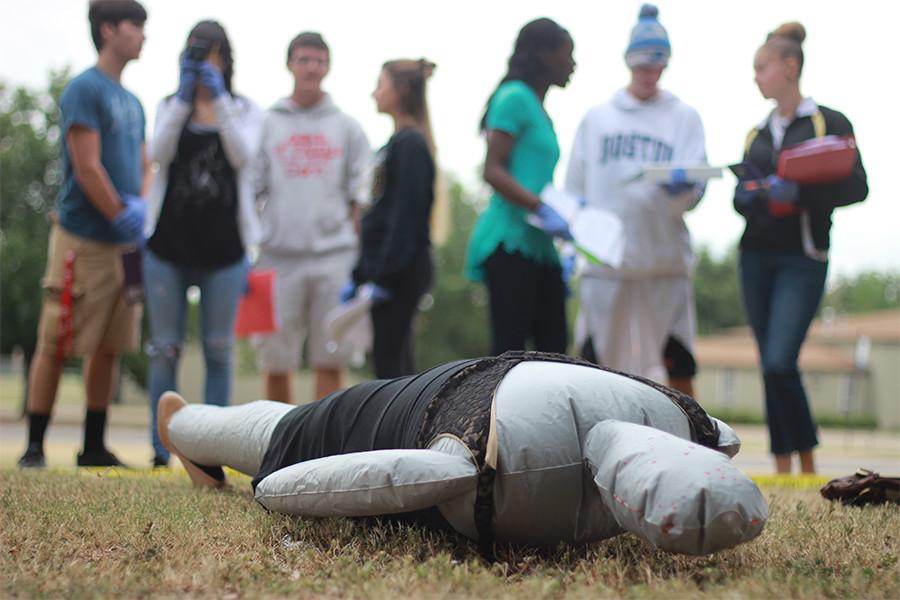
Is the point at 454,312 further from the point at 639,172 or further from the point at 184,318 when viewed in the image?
the point at 184,318

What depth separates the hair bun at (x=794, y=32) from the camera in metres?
5.89

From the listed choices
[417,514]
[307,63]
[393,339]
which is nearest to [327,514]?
[417,514]

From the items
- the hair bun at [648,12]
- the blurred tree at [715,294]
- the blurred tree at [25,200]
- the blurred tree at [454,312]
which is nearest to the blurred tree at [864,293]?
the blurred tree at [715,294]

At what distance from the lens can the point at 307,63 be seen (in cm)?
665

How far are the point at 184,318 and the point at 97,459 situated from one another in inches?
34.5

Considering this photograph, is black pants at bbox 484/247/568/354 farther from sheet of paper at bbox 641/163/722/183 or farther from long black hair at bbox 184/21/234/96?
long black hair at bbox 184/21/234/96

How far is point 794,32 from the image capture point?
19.3 feet

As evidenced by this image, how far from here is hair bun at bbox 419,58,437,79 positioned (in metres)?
5.95

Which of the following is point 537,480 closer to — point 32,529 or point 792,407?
point 32,529

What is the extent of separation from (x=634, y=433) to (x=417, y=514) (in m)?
0.73

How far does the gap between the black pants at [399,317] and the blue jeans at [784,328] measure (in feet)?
6.02

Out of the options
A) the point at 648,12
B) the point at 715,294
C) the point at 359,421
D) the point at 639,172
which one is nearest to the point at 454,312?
the point at 715,294

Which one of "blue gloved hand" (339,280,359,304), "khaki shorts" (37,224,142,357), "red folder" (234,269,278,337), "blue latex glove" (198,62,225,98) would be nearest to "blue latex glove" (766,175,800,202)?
"blue gloved hand" (339,280,359,304)

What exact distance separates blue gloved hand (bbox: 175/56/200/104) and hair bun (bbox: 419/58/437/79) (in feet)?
4.01
